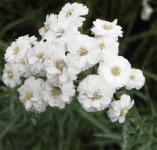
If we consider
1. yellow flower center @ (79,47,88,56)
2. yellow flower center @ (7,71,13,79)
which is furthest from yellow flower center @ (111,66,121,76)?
yellow flower center @ (7,71,13,79)

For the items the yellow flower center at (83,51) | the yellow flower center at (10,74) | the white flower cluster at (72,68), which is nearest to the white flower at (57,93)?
the white flower cluster at (72,68)

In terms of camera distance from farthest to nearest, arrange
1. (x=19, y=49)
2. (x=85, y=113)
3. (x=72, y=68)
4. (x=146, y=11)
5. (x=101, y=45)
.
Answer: (x=146, y=11), (x=85, y=113), (x=19, y=49), (x=101, y=45), (x=72, y=68)

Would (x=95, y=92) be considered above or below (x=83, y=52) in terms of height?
below

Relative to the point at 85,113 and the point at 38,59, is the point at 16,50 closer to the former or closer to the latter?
the point at 38,59

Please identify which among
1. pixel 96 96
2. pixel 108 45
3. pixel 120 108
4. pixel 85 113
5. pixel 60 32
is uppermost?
pixel 60 32

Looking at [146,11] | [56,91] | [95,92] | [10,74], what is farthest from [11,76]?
[146,11]

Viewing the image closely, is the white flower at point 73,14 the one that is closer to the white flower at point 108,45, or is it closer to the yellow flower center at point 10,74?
the white flower at point 108,45

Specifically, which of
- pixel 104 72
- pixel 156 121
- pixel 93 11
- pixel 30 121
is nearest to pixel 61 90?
pixel 104 72
